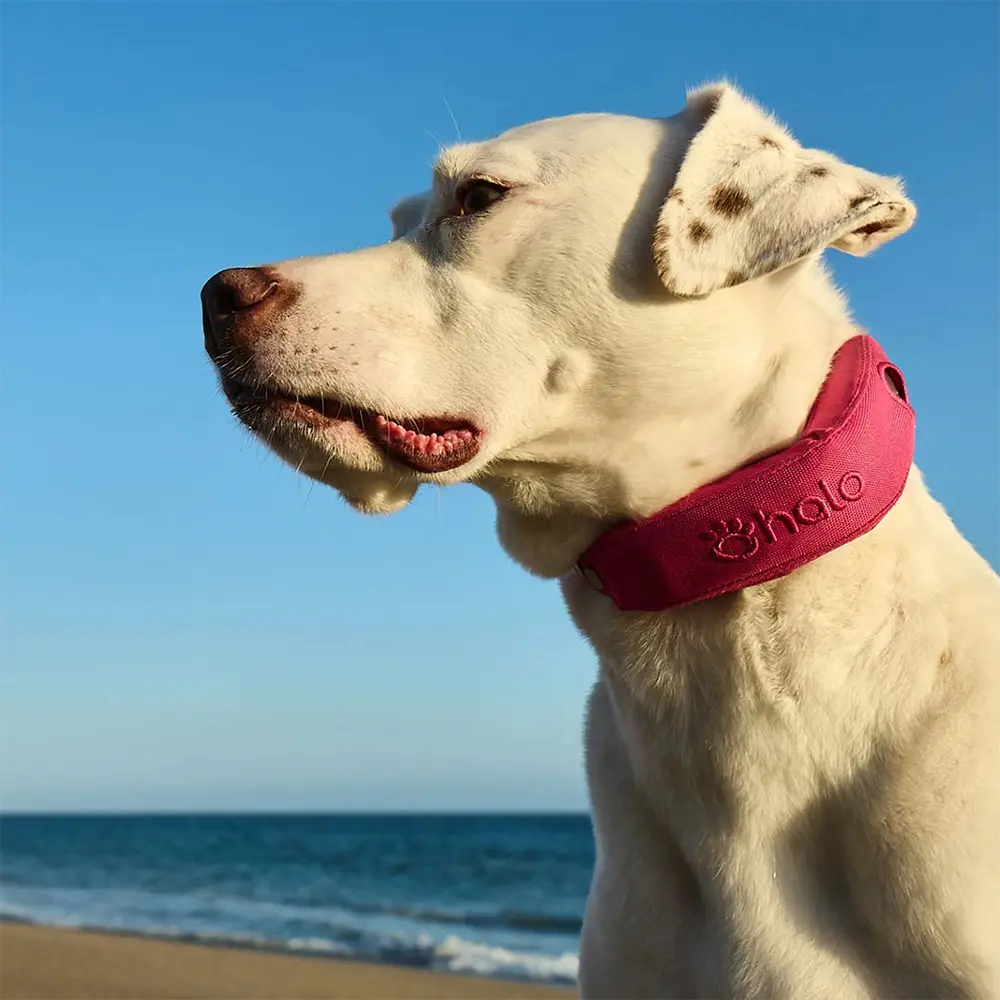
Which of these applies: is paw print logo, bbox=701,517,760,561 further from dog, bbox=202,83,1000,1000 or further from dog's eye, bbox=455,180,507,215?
dog's eye, bbox=455,180,507,215

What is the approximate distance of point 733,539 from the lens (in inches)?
88.4

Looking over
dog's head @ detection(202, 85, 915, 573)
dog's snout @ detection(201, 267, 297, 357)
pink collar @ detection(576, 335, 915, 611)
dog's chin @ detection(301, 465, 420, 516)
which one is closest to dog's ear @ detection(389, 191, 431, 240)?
dog's head @ detection(202, 85, 915, 573)

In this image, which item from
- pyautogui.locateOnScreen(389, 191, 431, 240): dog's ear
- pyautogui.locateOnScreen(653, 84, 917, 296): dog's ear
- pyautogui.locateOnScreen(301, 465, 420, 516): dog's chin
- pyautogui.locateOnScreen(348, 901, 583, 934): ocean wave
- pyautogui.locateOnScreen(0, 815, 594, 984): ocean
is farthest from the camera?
pyautogui.locateOnScreen(348, 901, 583, 934): ocean wave

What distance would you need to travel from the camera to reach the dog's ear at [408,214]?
9.39 ft

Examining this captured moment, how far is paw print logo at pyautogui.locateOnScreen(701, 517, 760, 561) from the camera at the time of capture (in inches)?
88.0

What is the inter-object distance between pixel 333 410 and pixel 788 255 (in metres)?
0.99

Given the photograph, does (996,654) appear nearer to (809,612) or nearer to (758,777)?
(809,612)

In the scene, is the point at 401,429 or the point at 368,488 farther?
the point at 368,488

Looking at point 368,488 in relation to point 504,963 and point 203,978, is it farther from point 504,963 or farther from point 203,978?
point 504,963

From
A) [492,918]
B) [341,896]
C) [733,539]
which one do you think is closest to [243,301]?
[733,539]

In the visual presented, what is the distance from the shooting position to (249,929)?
657 inches

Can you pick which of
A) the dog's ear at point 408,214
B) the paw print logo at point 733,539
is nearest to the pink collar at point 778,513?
the paw print logo at point 733,539

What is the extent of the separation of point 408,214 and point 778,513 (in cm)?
130

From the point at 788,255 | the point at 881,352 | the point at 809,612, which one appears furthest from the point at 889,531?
the point at 788,255
